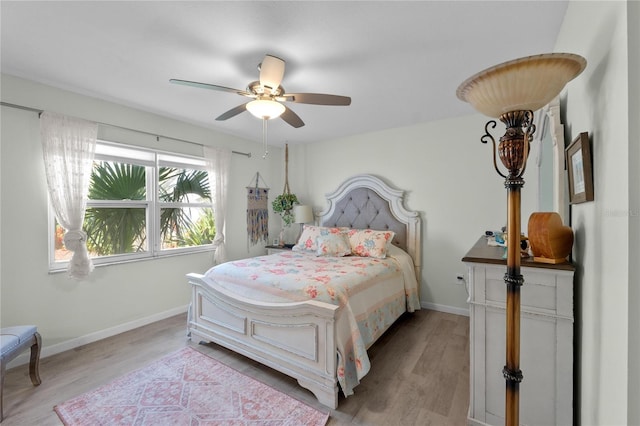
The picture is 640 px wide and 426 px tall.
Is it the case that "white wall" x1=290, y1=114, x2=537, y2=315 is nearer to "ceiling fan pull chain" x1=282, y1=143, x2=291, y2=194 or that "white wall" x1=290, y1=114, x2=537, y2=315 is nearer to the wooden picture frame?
"ceiling fan pull chain" x1=282, y1=143, x2=291, y2=194

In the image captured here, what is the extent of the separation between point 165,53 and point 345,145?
2.72 meters

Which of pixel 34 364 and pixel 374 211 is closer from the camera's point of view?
pixel 34 364

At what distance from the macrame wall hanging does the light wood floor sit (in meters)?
1.70

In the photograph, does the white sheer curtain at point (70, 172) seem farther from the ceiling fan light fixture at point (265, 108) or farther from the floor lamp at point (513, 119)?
the floor lamp at point (513, 119)

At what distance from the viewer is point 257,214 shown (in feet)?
A: 14.5

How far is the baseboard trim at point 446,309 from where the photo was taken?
327cm

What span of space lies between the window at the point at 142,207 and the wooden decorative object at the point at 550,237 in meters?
3.58

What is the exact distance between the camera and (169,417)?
1673mm

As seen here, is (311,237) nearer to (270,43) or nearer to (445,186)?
(445,186)

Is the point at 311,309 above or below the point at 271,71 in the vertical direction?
below

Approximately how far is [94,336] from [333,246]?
262cm

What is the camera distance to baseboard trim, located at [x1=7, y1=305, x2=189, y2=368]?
2262mm

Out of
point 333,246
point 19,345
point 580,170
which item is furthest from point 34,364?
point 580,170

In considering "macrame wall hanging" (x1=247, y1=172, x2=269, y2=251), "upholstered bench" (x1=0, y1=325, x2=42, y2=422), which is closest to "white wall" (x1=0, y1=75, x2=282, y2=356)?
"upholstered bench" (x1=0, y1=325, x2=42, y2=422)
